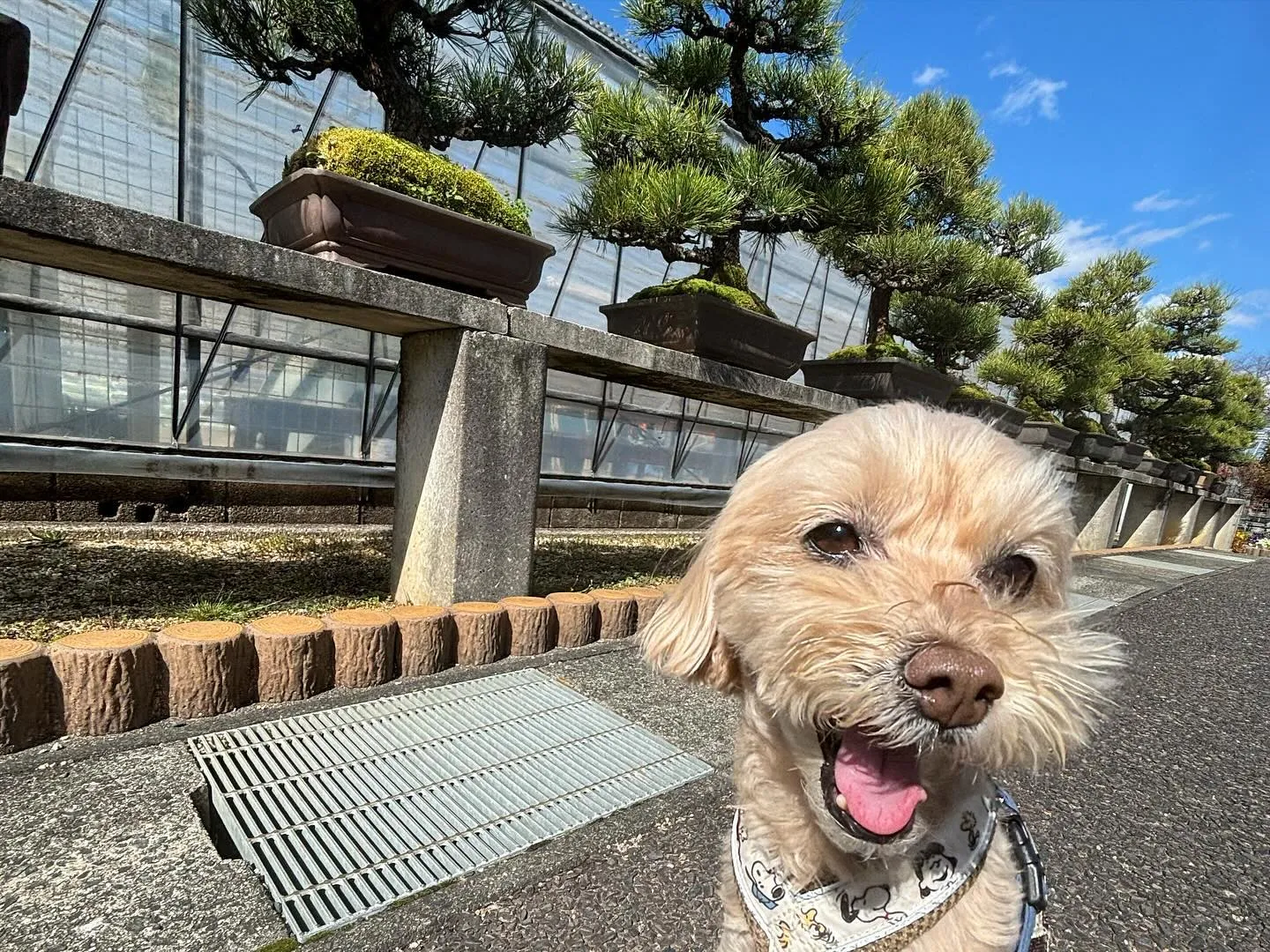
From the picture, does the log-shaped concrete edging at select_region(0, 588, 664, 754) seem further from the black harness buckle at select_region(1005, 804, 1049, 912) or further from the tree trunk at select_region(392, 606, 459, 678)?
the black harness buckle at select_region(1005, 804, 1049, 912)

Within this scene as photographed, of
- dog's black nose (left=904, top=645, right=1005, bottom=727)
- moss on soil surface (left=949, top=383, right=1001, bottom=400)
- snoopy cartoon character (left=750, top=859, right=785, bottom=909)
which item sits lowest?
snoopy cartoon character (left=750, top=859, right=785, bottom=909)

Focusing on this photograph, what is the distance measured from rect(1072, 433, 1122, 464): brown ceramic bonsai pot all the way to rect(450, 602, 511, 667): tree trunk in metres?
11.7

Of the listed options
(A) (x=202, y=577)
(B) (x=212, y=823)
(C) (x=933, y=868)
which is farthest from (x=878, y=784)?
(A) (x=202, y=577)

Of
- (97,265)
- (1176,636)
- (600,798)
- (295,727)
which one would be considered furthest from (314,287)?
(1176,636)

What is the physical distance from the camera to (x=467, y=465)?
137 inches

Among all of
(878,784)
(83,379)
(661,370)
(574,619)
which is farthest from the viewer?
(83,379)

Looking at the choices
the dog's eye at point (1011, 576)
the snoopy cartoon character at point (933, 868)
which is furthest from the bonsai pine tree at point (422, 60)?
the snoopy cartoon character at point (933, 868)

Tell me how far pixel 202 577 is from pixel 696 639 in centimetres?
366

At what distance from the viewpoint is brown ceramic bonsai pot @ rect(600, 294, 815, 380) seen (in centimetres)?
489

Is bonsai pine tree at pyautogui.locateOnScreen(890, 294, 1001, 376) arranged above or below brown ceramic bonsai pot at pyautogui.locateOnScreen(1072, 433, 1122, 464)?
above

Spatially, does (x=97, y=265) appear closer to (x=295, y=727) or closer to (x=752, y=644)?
(x=295, y=727)

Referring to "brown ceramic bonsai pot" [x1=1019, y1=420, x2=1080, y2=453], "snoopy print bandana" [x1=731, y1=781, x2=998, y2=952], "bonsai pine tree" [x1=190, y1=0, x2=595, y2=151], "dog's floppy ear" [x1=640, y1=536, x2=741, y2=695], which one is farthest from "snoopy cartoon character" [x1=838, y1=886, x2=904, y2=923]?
"brown ceramic bonsai pot" [x1=1019, y1=420, x2=1080, y2=453]

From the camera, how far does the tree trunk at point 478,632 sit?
3.30 m

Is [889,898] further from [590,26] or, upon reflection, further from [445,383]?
[590,26]
